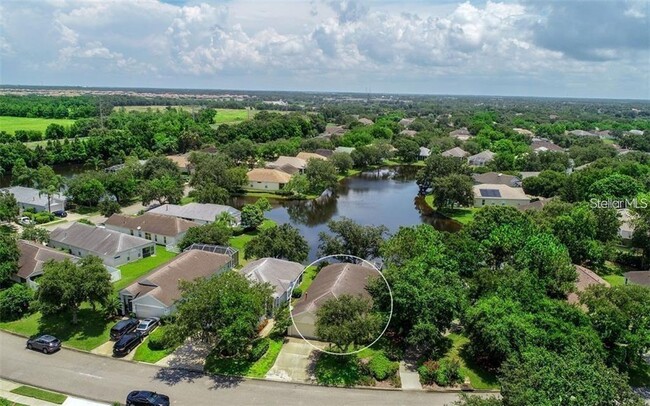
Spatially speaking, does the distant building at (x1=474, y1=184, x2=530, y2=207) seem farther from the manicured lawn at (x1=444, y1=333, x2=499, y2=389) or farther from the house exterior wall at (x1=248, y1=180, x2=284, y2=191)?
the manicured lawn at (x1=444, y1=333, x2=499, y2=389)

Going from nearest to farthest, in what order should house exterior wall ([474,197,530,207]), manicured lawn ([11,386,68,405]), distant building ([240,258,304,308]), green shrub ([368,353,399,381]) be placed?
manicured lawn ([11,386,68,405])
green shrub ([368,353,399,381])
distant building ([240,258,304,308])
house exterior wall ([474,197,530,207])

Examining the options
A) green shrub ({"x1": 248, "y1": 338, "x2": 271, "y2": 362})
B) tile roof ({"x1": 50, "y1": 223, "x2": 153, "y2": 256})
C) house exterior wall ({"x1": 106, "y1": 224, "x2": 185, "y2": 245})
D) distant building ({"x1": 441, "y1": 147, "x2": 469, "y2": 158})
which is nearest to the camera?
green shrub ({"x1": 248, "y1": 338, "x2": 271, "y2": 362})

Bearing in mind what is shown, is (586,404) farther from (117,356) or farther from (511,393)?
(117,356)

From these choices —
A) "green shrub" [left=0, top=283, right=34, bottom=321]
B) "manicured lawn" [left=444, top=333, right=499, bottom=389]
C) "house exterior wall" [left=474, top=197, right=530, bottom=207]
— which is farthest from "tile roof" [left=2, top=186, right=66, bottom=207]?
"house exterior wall" [left=474, top=197, right=530, bottom=207]

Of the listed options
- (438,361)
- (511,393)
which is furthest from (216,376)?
(511,393)

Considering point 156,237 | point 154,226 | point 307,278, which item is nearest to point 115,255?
point 156,237

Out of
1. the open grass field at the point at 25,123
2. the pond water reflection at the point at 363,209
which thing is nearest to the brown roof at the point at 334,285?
the pond water reflection at the point at 363,209
